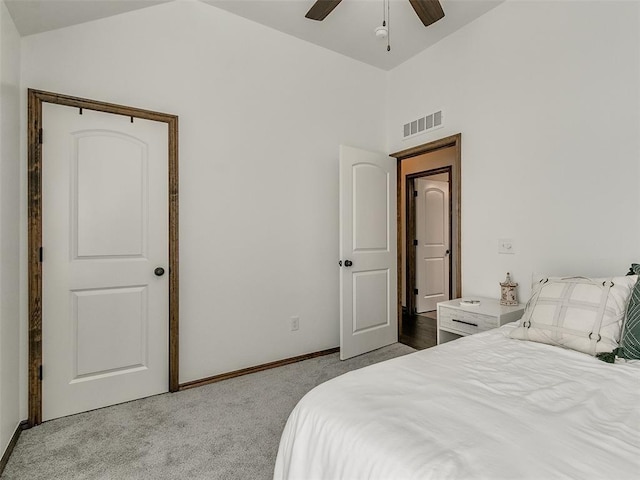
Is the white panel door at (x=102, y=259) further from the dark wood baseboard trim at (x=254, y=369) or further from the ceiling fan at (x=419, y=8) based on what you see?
the ceiling fan at (x=419, y=8)

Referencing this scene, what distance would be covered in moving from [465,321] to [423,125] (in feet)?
6.36

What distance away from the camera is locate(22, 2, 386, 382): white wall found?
244cm

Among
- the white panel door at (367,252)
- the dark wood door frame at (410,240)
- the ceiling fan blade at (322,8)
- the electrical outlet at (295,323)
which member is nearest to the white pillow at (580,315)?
the white panel door at (367,252)

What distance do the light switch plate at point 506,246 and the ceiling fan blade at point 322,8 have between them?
2.09 meters

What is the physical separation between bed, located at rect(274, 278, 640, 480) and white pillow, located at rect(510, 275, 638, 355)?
0.12m

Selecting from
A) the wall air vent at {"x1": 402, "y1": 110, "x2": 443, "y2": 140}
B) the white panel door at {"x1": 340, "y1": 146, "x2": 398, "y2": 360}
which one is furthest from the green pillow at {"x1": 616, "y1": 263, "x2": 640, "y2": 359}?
the wall air vent at {"x1": 402, "y1": 110, "x2": 443, "y2": 140}

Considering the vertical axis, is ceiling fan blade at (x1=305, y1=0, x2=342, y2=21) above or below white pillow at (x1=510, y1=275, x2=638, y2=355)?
above

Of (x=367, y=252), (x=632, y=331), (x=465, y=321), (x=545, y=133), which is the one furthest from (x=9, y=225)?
(x=545, y=133)

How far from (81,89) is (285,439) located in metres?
2.50

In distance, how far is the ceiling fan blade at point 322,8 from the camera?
2.18 meters

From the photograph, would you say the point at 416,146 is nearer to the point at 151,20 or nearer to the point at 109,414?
the point at 151,20

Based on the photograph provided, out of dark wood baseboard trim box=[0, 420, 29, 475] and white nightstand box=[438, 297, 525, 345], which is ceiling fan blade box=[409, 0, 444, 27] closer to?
white nightstand box=[438, 297, 525, 345]

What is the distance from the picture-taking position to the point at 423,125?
342 cm

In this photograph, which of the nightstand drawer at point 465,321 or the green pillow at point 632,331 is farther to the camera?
the nightstand drawer at point 465,321
